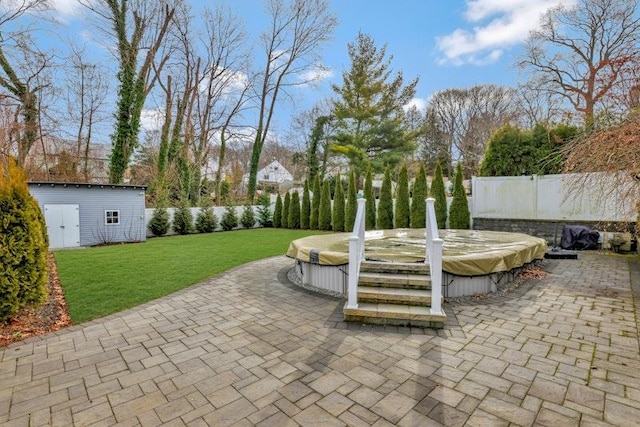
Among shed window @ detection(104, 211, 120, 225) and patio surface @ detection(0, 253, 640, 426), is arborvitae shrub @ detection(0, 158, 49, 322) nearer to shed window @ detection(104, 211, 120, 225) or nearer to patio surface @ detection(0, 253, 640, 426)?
patio surface @ detection(0, 253, 640, 426)

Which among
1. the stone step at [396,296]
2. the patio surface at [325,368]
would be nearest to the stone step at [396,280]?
the stone step at [396,296]

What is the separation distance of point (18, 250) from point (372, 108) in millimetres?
17697

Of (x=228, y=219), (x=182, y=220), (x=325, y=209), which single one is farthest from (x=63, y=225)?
(x=325, y=209)

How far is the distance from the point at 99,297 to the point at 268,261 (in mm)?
3458

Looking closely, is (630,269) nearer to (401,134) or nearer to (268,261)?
(268,261)

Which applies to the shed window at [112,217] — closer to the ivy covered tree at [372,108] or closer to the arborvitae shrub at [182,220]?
the arborvitae shrub at [182,220]

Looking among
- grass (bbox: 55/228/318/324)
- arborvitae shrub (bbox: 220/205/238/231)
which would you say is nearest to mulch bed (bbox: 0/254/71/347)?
grass (bbox: 55/228/318/324)

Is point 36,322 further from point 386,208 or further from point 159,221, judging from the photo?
point 386,208

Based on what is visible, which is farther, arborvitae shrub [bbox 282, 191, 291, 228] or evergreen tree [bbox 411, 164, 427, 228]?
arborvitae shrub [bbox 282, 191, 291, 228]

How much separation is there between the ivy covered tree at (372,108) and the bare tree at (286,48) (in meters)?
2.34

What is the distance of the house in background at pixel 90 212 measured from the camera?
10.2m

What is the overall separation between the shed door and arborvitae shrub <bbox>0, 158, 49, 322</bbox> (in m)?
7.82

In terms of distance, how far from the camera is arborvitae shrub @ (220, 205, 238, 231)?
15.7 meters

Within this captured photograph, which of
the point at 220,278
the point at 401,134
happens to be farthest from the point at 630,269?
the point at 401,134
